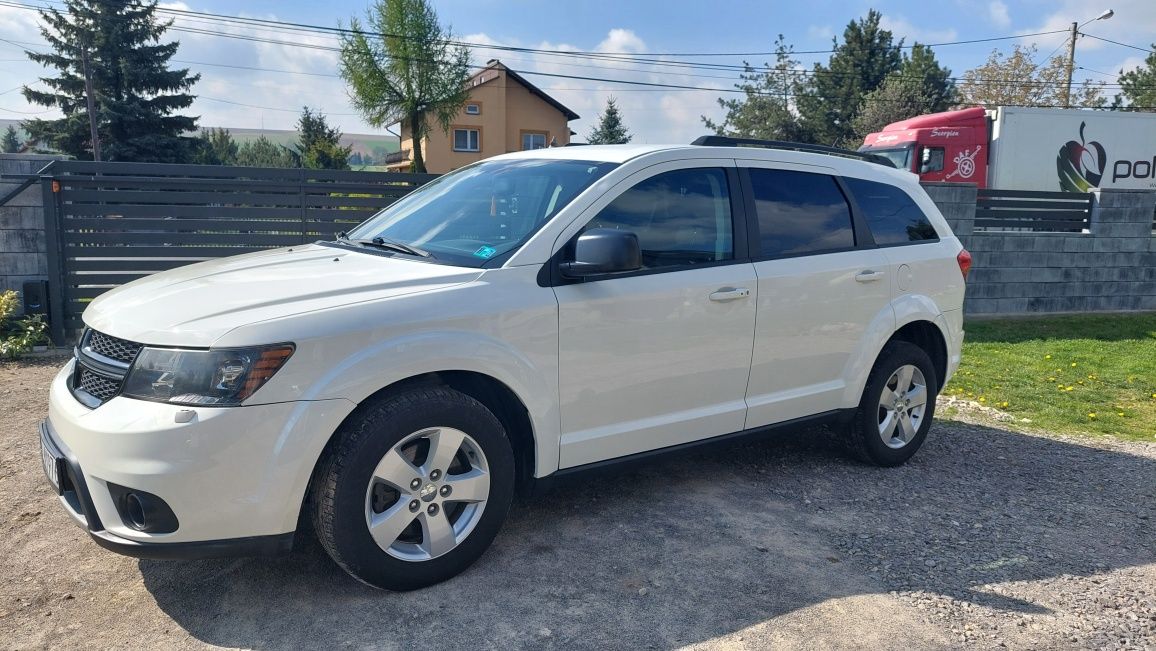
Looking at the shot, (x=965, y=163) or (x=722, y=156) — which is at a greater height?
(x=965, y=163)

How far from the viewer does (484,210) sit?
4055 millimetres

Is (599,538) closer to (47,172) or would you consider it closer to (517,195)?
(517,195)

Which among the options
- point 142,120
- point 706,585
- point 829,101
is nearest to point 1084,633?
point 706,585

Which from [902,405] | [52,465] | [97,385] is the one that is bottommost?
[902,405]

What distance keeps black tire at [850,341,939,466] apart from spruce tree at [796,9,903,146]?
4774 centimetres

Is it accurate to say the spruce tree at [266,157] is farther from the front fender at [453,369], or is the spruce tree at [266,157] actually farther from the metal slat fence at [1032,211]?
the front fender at [453,369]

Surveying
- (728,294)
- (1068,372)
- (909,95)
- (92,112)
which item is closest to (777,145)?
(728,294)

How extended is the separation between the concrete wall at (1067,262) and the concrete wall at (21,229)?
10.4m

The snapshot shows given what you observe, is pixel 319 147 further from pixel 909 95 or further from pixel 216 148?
pixel 909 95

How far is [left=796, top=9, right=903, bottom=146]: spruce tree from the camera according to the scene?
50.2 meters

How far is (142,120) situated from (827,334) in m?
43.0

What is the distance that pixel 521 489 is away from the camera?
3.72 meters

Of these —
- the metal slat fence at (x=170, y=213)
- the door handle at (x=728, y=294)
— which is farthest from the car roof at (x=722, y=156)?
the metal slat fence at (x=170, y=213)

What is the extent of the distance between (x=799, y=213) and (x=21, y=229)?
7549 mm
